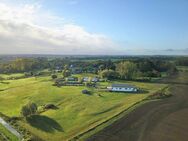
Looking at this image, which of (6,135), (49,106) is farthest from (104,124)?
(49,106)

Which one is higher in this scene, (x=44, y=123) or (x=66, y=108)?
(x=66, y=108)

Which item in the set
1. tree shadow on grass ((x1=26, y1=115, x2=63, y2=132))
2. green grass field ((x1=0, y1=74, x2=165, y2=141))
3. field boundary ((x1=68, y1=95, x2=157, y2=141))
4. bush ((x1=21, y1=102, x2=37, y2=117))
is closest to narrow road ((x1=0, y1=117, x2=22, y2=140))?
green grass field ((x1=0, y1=74, x2=165, y2=141))

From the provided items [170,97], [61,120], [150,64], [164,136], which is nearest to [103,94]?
[170,97]

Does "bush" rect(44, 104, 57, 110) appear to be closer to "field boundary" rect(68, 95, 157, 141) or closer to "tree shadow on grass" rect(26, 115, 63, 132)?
"tree shadow on grass" rect(26, 115, 63, 132)

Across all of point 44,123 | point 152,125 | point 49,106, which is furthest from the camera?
point 49,106

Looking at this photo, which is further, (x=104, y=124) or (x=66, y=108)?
(x=66, y=108)

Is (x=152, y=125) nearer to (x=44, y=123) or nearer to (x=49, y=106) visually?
(x=44, y=123)
